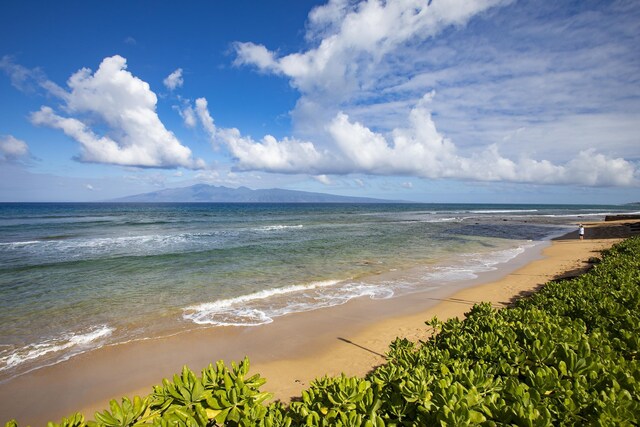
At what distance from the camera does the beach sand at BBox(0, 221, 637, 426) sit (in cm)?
697

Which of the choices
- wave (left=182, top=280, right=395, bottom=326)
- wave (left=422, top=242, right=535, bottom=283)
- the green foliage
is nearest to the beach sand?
wave (left=182, top=280, right=395, bottom=326)

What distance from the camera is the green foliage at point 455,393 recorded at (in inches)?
97.9

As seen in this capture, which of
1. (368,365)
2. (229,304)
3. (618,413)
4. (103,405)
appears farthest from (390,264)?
(618,413)

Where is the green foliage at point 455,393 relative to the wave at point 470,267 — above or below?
above

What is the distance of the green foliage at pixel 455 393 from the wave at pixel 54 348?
8.01m

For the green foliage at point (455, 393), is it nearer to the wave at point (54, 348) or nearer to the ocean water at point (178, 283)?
the wave at point (54, 348)

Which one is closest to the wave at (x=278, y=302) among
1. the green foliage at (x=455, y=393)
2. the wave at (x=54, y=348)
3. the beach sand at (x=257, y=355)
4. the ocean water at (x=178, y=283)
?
the ocean water at (x=178, y=283)

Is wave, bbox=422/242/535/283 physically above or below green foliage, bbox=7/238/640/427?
below

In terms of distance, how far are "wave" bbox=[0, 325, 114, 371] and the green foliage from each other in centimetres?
801

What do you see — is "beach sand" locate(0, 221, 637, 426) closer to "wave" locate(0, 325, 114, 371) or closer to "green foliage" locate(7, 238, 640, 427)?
"wave" locate(0, 325, 114, 371)

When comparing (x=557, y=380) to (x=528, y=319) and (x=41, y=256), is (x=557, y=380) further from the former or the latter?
(x=41, y=256)

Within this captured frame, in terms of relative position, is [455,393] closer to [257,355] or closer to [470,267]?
[257,355]

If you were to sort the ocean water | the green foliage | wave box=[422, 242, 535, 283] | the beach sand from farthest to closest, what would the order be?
wave box=[422, 242, 535, 283] < the ocean water < the beach sand < the green foliage

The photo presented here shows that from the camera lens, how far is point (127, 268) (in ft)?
61.8
